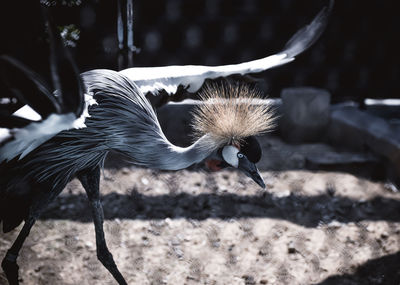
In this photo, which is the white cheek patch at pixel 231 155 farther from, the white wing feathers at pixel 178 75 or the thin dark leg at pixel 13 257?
the thin dark leg at pixel 13 257

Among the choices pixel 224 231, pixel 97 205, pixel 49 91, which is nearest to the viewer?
pixel 49 91

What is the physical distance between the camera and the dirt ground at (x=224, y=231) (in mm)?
1560

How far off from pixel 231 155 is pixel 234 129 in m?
0.09

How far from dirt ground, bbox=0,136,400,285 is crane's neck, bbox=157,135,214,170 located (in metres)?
0.53

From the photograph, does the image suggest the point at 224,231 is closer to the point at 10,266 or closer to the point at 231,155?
the point at 231,155

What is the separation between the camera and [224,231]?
5.96 feet

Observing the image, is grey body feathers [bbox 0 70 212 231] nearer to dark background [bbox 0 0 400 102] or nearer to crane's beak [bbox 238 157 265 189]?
crane's beak [bbox 238 157 265 189]

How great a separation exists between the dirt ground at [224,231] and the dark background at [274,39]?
845 millimetres

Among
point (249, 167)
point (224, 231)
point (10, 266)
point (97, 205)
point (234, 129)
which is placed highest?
point (234, 129)

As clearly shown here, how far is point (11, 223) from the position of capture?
48.0 inches

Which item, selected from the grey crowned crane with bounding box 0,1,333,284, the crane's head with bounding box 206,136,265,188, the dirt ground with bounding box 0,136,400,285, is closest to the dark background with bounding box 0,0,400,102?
the dirt ground with bounding box 0,136,400,285

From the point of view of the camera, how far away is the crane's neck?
48.3 inches

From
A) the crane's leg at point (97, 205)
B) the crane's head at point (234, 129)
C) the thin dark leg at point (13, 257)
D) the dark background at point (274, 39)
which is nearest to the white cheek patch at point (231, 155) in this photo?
the crane's head at point (234, 129)

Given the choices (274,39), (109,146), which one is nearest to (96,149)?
(109,146)
